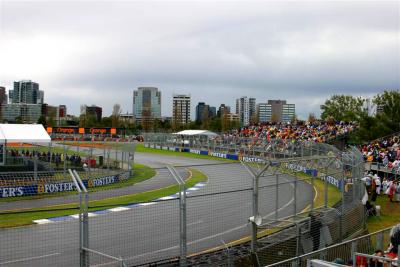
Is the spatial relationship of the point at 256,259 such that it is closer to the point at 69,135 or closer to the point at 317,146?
the point at 317,146

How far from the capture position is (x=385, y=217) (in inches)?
822

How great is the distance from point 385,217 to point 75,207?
15.6 m

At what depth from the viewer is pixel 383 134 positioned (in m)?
51.8

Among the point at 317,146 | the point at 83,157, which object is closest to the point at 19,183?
the point at 83,157

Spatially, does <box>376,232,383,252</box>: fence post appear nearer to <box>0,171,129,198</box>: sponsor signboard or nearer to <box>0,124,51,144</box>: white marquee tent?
<box>0,171,129,198</box>: sponsor signboard

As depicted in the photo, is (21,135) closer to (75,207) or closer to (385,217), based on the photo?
(385,217)

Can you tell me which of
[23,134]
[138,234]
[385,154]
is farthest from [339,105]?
[138,234]

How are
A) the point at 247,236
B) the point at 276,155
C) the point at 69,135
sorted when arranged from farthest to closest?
the point at 69,135 → the point at 276,155 → the point at 247,236

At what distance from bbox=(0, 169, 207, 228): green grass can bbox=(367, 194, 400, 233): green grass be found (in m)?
8.33

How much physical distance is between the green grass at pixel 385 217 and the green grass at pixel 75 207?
8331 mm

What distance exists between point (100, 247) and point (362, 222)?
10.5m

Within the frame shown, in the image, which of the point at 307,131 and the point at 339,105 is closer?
the point at 307,131

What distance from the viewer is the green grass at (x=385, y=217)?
1899cm

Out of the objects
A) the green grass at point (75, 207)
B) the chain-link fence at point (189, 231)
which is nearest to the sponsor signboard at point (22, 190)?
the chain-link fence at point (189, 231)
